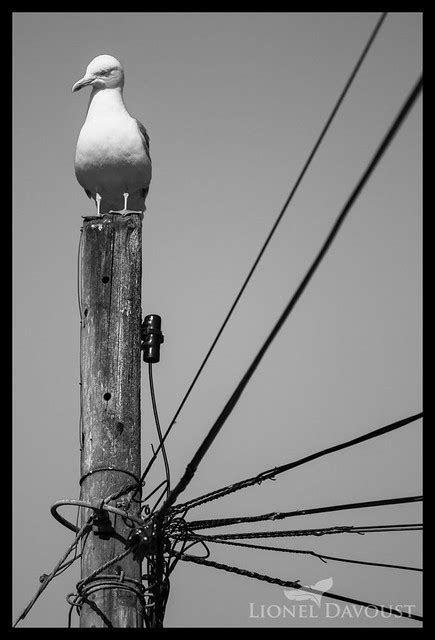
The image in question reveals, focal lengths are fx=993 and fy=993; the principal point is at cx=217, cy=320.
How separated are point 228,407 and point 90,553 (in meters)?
1.23

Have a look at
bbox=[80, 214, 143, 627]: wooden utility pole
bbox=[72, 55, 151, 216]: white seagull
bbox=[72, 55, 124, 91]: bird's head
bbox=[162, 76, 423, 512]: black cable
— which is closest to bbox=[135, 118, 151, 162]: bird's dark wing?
bbox=[72, 55, 151, 216]: white seagull

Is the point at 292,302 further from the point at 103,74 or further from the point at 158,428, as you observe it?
the point at 103,74

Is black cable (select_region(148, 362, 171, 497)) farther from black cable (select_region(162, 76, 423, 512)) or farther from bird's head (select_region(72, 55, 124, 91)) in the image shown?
bird's head (select_region(72, 55, 124, 91))

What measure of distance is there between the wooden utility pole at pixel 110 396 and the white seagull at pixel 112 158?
66.6 inches

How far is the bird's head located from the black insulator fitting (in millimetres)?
3337

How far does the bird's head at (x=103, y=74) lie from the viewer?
26.1 ft

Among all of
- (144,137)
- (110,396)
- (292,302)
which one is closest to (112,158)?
(144,137)

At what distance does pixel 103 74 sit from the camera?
8008mm

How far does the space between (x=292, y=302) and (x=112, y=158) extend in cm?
367

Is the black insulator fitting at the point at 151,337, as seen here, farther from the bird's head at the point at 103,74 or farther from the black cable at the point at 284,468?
the bird's head at the point at 103,74

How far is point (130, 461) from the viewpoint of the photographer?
4.85 metres

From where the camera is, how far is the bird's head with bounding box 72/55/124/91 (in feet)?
26.1

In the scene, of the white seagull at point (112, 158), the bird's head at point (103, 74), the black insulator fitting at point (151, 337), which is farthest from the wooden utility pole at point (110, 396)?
the bird's head at point (103, 74)

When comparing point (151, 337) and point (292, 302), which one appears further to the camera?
point (151, 337)
